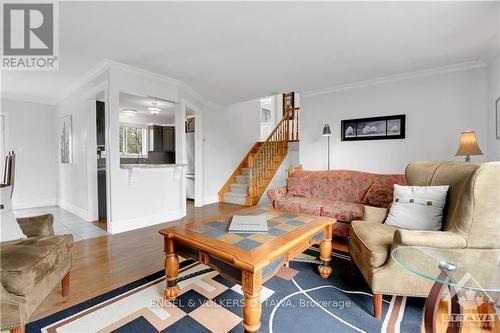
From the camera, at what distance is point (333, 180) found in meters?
3.82

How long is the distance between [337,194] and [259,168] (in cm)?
253

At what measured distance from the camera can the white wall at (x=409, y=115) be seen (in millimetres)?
3457

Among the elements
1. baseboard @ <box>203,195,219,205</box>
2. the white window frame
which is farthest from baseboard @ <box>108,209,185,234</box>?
the white window frame

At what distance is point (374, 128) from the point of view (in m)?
4.20

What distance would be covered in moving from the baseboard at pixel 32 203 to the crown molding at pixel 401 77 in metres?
6.08

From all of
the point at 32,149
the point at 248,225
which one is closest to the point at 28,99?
the point at 32,149

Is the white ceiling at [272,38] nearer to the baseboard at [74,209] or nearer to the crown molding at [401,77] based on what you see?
the crown molding at [401,77]

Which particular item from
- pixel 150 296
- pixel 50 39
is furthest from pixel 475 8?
pixel 50 39

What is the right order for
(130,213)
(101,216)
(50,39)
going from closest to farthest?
(50,39) < (130,213) < (101,216)

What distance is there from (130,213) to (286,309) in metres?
2.81

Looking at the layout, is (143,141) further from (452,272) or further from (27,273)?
(452,272)

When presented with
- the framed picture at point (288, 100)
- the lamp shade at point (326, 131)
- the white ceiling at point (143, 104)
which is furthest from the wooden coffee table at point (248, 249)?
the framed picture at point (288, 100)

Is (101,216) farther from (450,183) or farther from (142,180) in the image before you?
(450,183)

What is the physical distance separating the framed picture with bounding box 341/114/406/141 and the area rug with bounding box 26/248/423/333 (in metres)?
2.86
